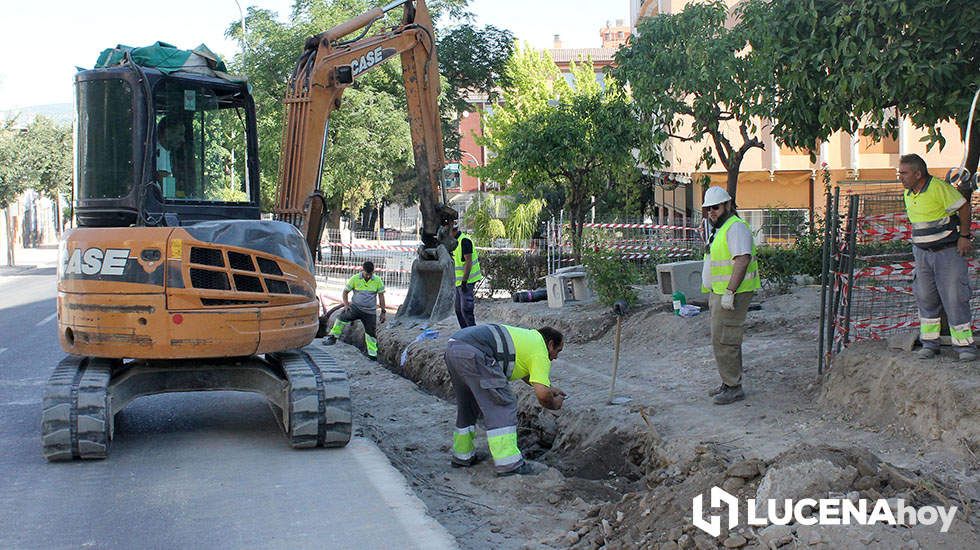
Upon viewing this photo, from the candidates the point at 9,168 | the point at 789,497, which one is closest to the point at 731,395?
the point at 789,497

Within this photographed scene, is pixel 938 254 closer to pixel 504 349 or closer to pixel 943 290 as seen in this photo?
pixel 943 290

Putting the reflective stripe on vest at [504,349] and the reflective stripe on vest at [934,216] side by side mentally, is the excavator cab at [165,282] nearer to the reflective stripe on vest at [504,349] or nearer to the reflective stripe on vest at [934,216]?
the reflective stripe on vest at [504,349]

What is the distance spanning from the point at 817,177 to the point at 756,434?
910 inches

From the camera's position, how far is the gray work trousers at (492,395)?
733 centimetres

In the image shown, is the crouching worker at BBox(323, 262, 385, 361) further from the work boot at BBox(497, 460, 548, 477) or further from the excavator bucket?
the work boot at BBox(497, 460, 548, 477)

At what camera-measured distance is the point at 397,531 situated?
5.73 m

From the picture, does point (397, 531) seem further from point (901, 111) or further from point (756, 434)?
point (901, 111)

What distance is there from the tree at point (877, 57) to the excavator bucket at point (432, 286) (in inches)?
251

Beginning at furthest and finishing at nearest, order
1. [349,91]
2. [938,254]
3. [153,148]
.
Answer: [349,91]
[153,148]
[938,254]

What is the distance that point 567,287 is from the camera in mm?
16047

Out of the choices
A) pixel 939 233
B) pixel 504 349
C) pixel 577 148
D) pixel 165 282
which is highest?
pixel 577 148

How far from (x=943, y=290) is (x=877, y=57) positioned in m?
1.85

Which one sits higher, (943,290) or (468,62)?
(468,62)

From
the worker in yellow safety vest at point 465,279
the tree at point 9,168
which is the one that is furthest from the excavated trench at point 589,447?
the tree at point 9,168
